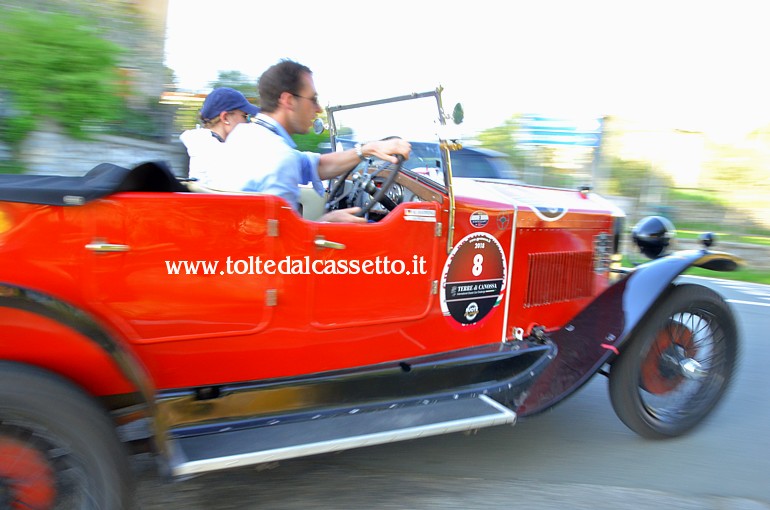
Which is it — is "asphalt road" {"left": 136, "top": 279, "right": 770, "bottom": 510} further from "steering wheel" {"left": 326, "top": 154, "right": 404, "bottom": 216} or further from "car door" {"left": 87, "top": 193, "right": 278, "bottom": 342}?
"steering wheel" {"left": 326, "top": 154, "right": 404, "bottom": 216}

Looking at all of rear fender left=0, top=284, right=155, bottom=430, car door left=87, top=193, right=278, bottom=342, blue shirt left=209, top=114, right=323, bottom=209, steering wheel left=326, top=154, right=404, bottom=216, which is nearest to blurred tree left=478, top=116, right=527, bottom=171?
steering wheel left=326, top=154, right=404, bottom=216

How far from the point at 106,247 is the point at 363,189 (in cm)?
127

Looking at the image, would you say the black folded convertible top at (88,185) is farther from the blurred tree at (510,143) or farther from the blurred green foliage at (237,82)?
the blurred tree at (510,143)

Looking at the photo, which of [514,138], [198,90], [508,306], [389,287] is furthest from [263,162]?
[514,138]

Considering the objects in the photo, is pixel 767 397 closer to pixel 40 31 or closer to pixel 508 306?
pixel 508 306

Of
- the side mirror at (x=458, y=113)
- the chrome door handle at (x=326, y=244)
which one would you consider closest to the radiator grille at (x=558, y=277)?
the side mirror at (x=458, y=113)

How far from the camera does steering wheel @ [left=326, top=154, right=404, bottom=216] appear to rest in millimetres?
2531

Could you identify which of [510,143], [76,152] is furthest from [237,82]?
[510,143]

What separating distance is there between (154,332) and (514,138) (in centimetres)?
720

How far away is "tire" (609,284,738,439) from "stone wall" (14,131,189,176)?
3831 millimetres

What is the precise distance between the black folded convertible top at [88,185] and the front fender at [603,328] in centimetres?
165

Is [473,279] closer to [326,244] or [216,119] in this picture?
[326,244]

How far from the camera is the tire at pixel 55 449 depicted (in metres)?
1.59

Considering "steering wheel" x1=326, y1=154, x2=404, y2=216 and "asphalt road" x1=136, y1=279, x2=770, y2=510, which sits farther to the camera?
"steering wheel" x1=326, y1=154, x2=404, y2=216
